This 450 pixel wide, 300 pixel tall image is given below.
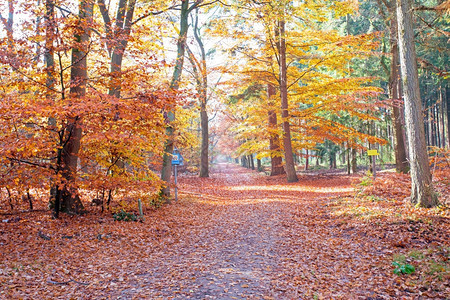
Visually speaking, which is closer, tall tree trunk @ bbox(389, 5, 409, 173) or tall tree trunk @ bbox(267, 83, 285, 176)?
tall tree trunk @ bbox(389, 5, 409, 173)

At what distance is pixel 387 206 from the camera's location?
9.40 metres

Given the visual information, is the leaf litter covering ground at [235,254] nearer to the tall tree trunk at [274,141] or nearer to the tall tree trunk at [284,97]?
the tall tree trunk at [284,97]

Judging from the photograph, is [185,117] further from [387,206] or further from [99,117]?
Result: [387,206]

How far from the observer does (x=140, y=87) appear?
955 cm

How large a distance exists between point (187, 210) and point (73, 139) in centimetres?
506

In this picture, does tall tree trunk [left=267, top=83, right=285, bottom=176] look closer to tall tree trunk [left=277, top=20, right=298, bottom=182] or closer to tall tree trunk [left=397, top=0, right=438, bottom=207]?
tall tree trunk [left=277, top=20, right=298, bottom=182]

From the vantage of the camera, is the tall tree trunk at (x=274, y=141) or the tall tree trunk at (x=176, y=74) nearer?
the tall tree trunk at (x=176, y=74)

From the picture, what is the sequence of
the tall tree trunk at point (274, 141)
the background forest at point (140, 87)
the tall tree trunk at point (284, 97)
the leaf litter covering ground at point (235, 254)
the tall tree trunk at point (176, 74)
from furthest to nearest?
1. the tall tree trunk at point (274, 141)
2. the tall tree trunk at point (284, 97)
3. the tall tree trunk at point (176, 74)
4. the background forest at point (140, 87)
5. the leaf litter covering ground at point (235, 254)

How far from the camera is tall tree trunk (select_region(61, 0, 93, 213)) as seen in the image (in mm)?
8258

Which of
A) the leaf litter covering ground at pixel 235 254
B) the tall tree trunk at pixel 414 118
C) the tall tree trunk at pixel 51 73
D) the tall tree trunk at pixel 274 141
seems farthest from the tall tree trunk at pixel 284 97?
the tall tree trunk at pixel 51 73

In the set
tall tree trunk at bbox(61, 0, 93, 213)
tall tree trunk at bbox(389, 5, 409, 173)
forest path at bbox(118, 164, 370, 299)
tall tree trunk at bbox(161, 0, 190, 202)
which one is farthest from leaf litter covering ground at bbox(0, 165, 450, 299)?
tall tree trunk at bbox(389, 5, 409, 173)

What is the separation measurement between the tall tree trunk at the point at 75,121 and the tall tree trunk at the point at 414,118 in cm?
847

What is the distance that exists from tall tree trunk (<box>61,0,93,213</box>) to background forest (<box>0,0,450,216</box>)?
4 centimetres

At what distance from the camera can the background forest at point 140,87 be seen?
25.4 feet
